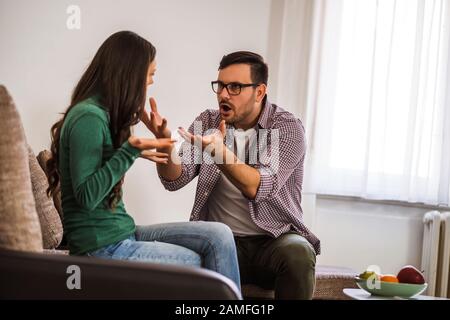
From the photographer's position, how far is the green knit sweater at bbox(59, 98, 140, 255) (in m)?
1.47

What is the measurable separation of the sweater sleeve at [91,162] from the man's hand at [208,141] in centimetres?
41

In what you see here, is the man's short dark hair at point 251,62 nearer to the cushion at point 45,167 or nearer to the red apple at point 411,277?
the cushion at point 45,167

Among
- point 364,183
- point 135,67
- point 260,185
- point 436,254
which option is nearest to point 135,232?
point 135,67

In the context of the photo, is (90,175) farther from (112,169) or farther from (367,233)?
(367,233)

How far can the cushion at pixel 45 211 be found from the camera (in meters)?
2.29

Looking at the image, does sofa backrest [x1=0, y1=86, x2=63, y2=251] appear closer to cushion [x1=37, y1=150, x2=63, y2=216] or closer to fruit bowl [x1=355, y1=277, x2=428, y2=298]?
→ fruit bowl [x1=355, y1=277, x2=428, y2=298]

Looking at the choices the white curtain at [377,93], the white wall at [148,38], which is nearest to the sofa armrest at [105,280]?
the white wall at [148,38]

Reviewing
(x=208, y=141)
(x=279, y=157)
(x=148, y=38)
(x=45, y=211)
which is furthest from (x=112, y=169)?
(x=148, y=38)

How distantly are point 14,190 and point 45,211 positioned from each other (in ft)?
3.33

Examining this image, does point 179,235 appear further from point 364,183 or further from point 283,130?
point 364,183

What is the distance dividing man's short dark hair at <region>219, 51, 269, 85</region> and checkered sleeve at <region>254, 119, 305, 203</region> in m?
0.21

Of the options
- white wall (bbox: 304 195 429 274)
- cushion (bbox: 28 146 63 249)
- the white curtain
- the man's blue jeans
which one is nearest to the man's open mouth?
cushion (bbox: 28 146 63 249)

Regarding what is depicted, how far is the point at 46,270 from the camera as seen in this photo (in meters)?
1.23
